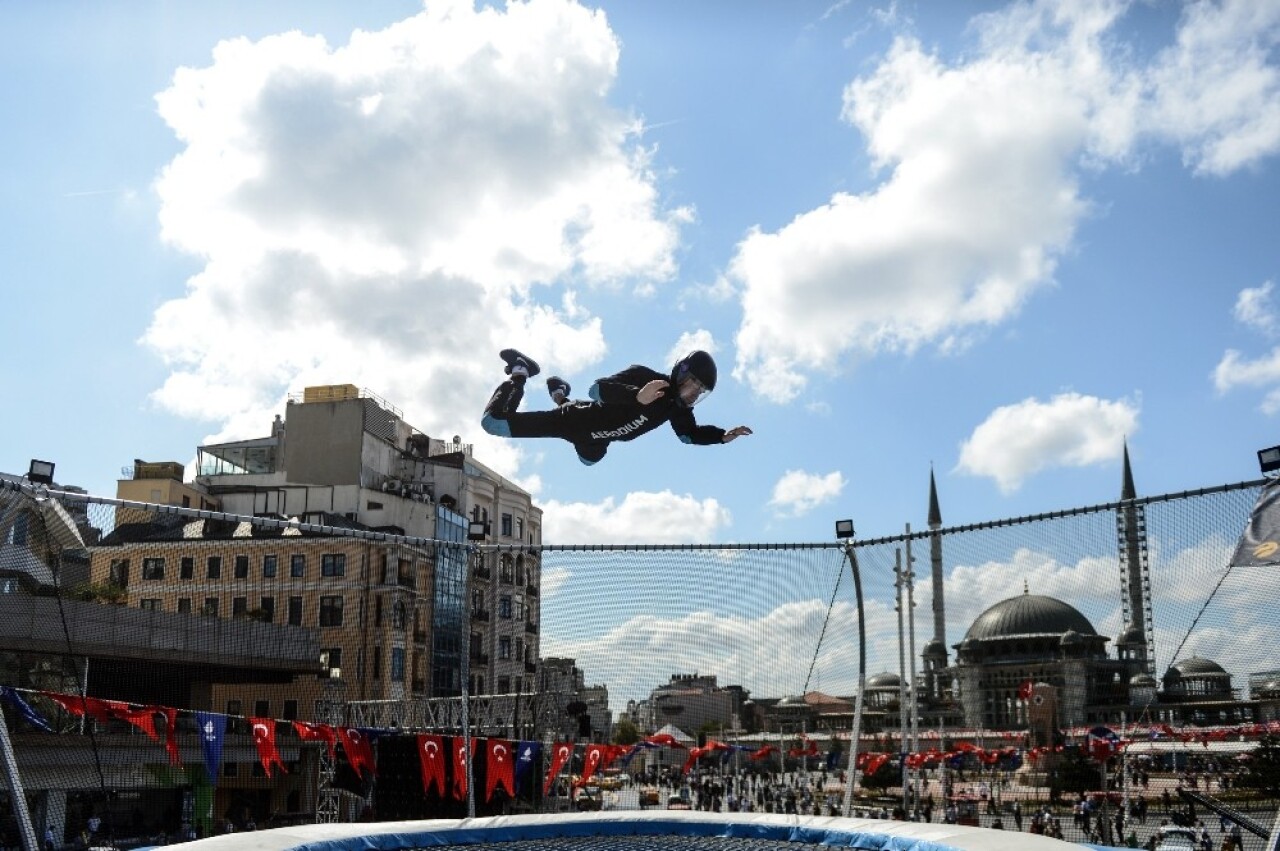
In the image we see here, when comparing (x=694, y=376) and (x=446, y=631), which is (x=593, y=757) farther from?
(x=446, y=631)

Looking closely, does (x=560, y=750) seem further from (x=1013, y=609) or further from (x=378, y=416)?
(x=1013, y=609)

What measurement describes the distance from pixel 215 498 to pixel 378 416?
26.7 ft

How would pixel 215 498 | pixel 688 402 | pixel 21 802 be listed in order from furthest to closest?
1. pixel 215 498
2. pixel 688 402
3. pixel 21 802

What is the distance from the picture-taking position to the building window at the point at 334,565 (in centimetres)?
3659

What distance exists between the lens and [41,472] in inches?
506

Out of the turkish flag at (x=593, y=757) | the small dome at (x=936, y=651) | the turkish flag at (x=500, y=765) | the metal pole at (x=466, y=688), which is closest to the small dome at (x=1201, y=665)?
the turkish flag at (x=593, y=757)

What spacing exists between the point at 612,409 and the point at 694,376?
4.31 metres

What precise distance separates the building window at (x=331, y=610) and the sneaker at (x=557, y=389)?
32.6 ft

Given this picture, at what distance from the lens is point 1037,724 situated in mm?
82438

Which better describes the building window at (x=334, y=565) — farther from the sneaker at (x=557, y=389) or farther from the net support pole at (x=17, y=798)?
the net support pole at (x=17, y=798)

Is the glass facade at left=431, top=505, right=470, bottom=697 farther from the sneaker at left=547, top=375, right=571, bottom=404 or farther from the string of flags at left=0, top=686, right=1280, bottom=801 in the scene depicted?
the string of flags at left=0, top=686, right=1280, bottom=801

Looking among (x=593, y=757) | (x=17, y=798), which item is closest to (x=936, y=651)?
(x=593, y=757)

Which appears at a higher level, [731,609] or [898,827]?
[731,609]

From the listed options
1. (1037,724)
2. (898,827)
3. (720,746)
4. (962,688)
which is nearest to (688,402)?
(720,746)
